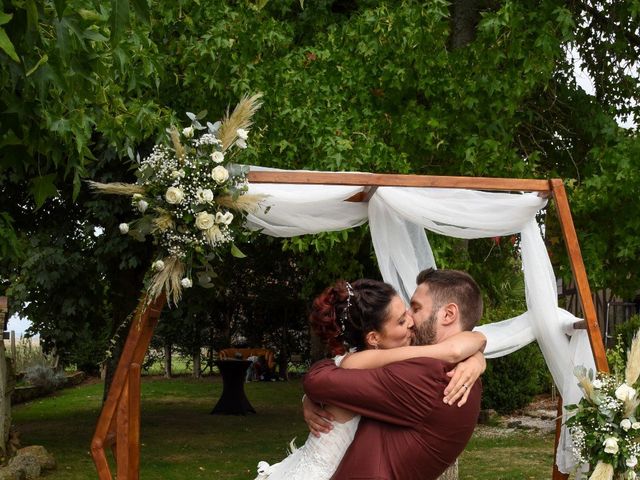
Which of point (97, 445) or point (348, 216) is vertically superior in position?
point (348, 216)

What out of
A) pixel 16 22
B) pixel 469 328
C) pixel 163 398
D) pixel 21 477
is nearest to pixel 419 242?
pixel 469 328

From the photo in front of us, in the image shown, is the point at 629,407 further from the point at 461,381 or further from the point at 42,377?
the point at 42,377

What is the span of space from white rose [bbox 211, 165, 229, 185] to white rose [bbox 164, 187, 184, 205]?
7.7 inches

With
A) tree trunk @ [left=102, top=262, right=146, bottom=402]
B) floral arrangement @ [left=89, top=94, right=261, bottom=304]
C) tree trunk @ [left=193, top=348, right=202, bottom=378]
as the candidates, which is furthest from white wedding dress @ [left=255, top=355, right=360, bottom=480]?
tree trunk @ [left=193, top=348, right=202, bottom=378]

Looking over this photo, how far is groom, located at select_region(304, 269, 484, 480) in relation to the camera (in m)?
3.52

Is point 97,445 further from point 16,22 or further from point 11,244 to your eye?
point 16,22

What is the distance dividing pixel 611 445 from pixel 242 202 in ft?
8.24

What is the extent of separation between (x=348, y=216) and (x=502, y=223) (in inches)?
41.1

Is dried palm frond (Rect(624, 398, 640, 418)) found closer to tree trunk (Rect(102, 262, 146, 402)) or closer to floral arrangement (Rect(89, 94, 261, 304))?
floral arrangement (Rect(89, 94, 261, 304))

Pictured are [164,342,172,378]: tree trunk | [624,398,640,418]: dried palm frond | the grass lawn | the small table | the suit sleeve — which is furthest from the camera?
[164,342,172,378]: tree trunk

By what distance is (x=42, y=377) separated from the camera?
21.1 m

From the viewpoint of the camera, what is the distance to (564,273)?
9359 mm

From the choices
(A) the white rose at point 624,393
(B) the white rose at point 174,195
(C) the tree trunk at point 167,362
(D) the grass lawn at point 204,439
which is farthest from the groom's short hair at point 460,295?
(C) the tree trunk at point 167,362

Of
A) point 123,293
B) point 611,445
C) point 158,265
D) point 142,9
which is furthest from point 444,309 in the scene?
point 123,293
